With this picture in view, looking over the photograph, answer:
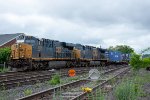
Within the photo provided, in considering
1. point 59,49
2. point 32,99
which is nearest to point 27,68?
point 59,49

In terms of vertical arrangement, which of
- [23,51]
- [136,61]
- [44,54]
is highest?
[23,51]

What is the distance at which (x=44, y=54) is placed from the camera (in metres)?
34.2

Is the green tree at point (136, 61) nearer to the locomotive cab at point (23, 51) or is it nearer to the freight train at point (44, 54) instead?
the freight train at point (44, 54)

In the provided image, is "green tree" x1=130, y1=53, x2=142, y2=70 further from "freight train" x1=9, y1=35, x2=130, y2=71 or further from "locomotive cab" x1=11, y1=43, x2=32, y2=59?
"locomotive cab" x1=11, y1=43, x2=32, y2=59

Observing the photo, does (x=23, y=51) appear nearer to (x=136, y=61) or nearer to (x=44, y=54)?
(x=44, y=54)

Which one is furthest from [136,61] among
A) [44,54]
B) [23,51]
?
[23,51]

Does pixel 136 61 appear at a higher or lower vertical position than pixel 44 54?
lower

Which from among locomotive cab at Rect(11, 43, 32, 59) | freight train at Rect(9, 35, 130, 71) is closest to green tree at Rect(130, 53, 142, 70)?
freight train at Rect(9, 35, 130, 71)

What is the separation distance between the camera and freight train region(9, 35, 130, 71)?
31453 millimetres

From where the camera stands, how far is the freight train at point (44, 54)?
31453 millimetres

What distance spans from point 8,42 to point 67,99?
4876 centimetres

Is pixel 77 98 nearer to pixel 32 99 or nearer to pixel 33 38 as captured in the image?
pixel 32 99

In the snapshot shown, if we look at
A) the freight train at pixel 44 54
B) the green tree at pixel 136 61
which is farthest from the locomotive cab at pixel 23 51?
the green tree at pixel 136 61

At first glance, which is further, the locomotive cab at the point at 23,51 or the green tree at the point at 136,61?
the locomotive cab at the point at 23,51
